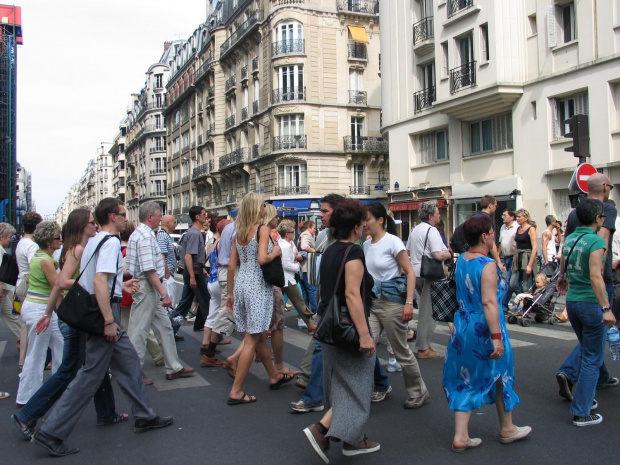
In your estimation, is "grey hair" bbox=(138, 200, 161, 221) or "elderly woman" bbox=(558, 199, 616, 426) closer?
"elderly woman" bbox=(558, 199, 616, 426)

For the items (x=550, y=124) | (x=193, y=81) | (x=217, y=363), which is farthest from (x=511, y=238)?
(x=193, y=81)

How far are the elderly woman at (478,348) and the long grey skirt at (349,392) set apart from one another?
0.69 metres

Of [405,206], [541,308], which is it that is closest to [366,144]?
[405,206]

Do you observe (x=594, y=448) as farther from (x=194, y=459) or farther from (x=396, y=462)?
(x=194, y=459)

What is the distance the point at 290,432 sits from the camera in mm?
4777

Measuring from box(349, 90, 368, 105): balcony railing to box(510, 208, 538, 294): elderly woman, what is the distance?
30.1 meters

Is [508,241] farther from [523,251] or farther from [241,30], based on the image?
[241,30]

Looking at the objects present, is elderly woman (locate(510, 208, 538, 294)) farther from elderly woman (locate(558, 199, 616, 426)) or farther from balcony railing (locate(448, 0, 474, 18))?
balcony railing (locate(448, 0, 474, 18))

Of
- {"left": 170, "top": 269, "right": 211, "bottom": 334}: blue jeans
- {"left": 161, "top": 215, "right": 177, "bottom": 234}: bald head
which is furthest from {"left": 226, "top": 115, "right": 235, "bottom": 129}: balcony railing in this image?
{"left": 161, "top": 215, "right": 177, "bottom": 234}: bald head

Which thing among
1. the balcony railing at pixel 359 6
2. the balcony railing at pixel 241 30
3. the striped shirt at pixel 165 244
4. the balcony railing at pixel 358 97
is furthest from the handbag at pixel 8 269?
the balcony railing at pixel 241 30

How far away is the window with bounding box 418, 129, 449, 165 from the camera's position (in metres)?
24.8

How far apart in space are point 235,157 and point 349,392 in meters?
43.0

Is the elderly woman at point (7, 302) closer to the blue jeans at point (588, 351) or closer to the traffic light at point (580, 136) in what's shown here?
the blue jeans at point (588, 351)

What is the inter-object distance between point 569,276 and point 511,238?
6.32 meters
